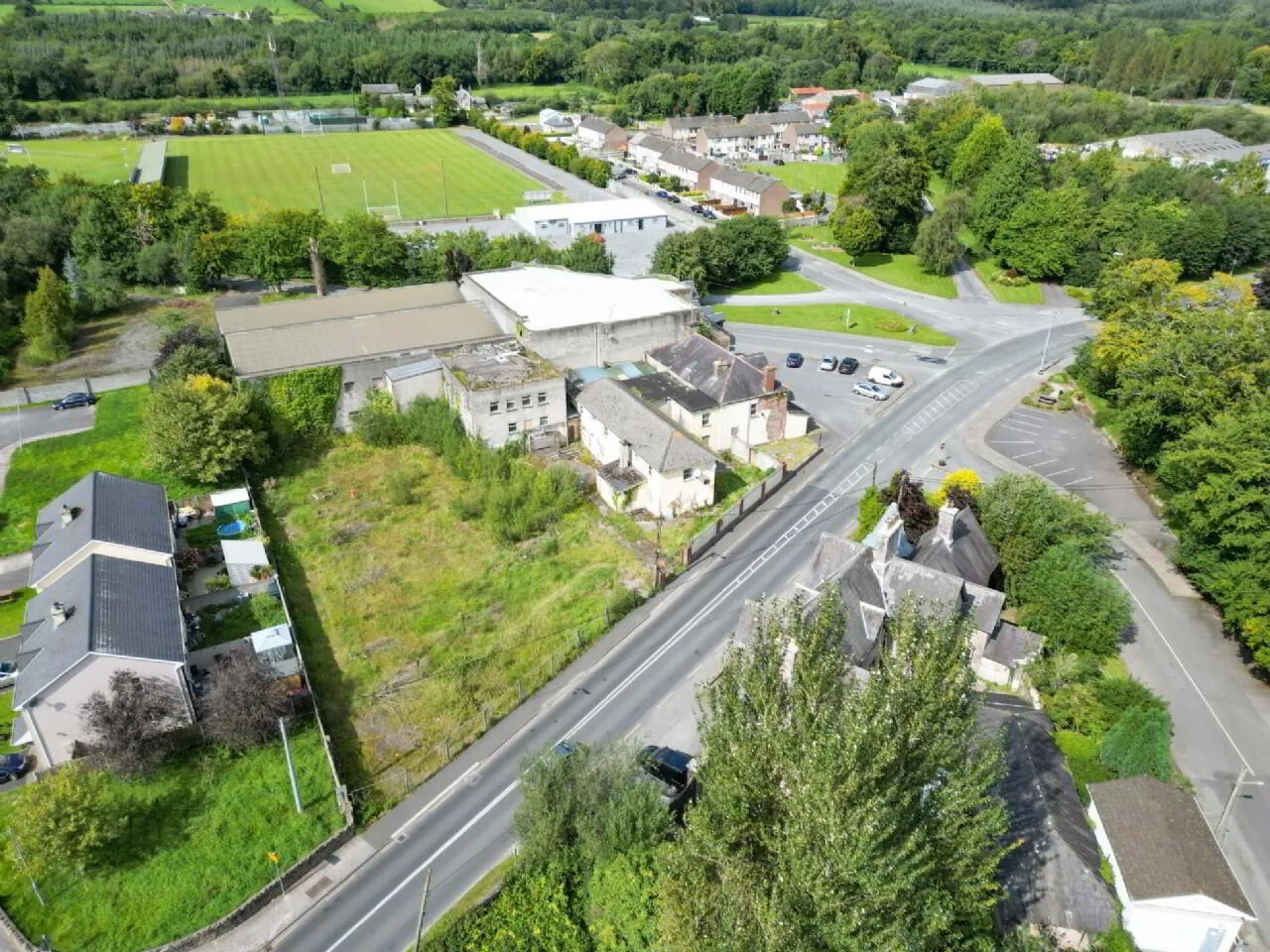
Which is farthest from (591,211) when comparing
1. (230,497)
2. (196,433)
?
(230,497)

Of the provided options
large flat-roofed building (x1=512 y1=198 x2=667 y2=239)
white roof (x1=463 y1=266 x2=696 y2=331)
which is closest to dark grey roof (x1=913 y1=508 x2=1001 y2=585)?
white roof (x1=463 y1=266 x2=696 y2=331)

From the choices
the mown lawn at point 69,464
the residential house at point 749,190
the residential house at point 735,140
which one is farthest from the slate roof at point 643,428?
the residential house at point 735,140

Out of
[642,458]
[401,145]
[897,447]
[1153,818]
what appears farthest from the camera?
[401,145]

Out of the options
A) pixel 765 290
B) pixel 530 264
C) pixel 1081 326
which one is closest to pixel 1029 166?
pixel 1081 326

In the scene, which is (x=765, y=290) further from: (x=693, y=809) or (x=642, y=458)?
(x=693, y=809)

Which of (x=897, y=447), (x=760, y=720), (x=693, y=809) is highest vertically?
(x=760, y=720)

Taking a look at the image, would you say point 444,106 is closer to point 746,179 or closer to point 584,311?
point 746,179
